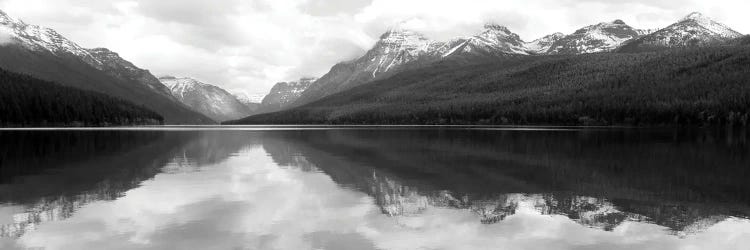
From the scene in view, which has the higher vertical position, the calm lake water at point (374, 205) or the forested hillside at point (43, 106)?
the forested hillside at point (43, 106)

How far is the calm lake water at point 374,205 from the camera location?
62.3 ft

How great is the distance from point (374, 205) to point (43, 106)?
174 metres

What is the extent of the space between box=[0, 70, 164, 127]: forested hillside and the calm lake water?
133 m

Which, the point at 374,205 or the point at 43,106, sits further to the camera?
the point at 43,106

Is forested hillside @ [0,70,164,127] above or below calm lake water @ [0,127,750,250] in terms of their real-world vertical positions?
above

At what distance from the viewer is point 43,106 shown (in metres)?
170

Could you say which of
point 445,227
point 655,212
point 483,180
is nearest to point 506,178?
point 483,180

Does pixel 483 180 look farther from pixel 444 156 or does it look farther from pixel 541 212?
pixel 444 156

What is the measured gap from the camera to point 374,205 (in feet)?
84.0

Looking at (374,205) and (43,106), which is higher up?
(43,106)

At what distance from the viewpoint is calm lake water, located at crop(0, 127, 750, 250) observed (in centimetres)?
1900

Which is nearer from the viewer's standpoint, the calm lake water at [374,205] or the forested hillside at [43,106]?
the calm lake water at [374,205]

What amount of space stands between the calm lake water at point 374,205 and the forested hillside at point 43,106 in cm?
13275

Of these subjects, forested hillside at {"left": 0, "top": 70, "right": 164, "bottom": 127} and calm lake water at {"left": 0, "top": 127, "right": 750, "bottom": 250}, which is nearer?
calm lake water at {"left": 0, "top": 127, "right": 750, "bottom": 250}
